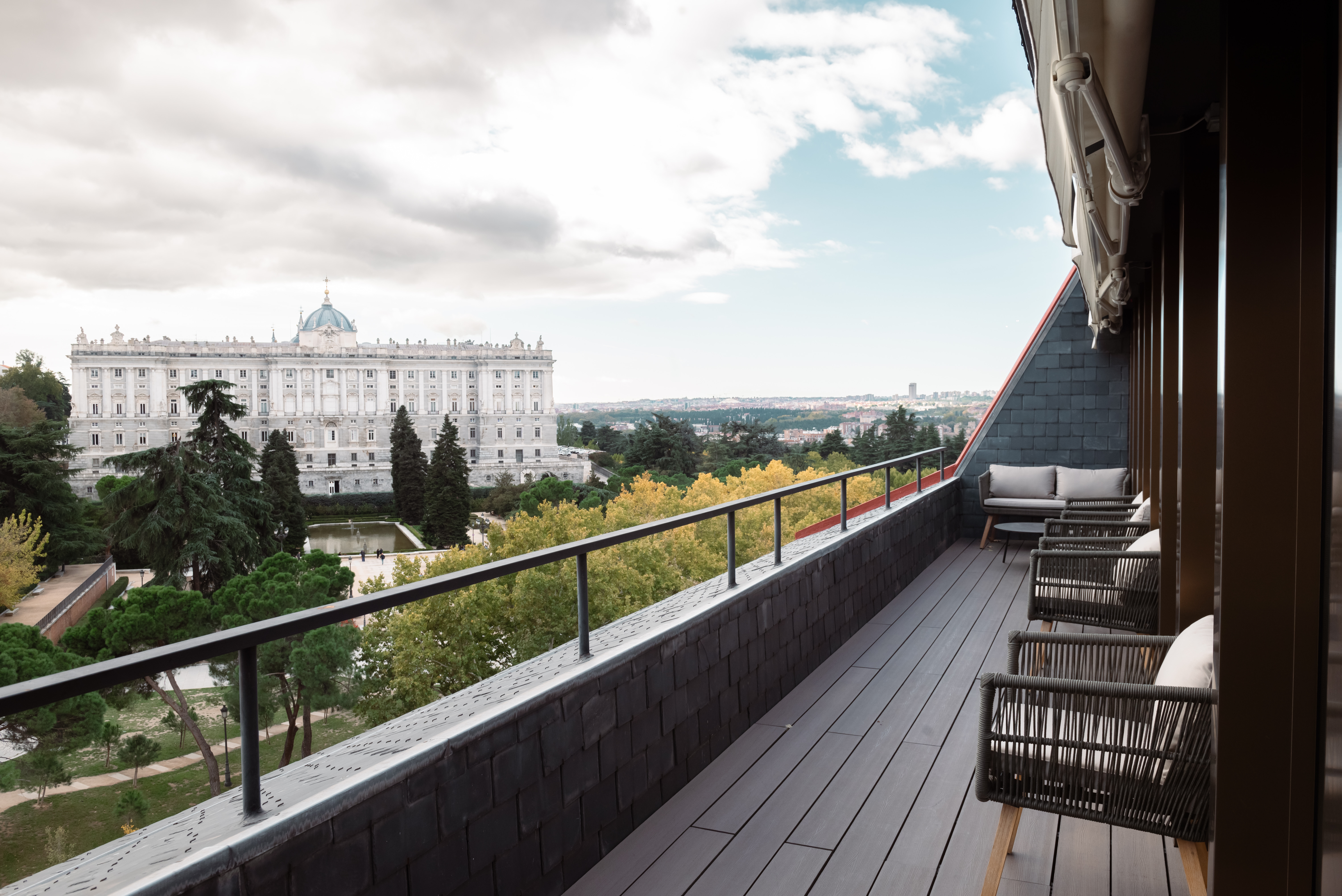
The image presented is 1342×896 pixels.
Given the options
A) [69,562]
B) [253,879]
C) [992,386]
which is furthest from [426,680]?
[69,562]

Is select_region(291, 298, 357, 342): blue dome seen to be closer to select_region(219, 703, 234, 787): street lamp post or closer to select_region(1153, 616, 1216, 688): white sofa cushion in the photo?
select_region(219, 703, 234, 787): street lamp post

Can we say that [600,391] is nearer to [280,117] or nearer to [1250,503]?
[280,117]

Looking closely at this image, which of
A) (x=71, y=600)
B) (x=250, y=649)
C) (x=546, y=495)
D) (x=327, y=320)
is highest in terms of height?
(x=327, y=320)

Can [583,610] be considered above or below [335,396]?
below

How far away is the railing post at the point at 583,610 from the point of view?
7.43ft

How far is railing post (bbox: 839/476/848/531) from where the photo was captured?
4.46 meters

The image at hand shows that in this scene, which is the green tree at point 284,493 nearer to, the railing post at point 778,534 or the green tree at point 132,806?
the railing post at point 778,534

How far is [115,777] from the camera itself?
4.66 ft

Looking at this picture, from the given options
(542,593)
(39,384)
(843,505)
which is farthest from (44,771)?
(39,384)

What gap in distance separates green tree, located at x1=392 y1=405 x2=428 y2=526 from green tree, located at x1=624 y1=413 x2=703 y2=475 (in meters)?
18.2

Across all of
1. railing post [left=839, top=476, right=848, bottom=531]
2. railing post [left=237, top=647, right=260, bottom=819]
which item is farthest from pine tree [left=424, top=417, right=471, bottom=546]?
railing post [left=237, top=647, right=260, bottom=819]

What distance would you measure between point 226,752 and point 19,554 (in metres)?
44.0

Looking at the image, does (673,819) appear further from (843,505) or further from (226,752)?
(843,505)

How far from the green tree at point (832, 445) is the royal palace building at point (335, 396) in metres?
32.0
